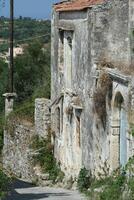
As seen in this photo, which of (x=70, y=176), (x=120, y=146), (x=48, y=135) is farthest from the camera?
(x=48, y=135)

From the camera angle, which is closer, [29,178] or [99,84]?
[99,84]

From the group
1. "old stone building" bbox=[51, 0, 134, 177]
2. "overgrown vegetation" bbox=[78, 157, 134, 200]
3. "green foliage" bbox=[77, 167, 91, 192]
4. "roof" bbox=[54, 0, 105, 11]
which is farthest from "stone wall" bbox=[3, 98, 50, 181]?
"overgrown vegetation" bbox=[78, 157, 134, 200]

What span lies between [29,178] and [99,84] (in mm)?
8304

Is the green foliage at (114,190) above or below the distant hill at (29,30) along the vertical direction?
below

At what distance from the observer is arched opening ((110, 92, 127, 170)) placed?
56.2 ft

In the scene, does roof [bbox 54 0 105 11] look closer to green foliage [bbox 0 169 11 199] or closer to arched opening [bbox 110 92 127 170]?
arched opening [bbox 110 92 127 170]

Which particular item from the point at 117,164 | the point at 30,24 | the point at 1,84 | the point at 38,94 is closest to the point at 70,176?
the point at 117,164

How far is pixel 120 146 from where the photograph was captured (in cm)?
1748

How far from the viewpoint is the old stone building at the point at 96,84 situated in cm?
1731

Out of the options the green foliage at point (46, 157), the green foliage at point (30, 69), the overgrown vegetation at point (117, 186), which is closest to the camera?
→ the overgrown vegetation at point (117, 186)

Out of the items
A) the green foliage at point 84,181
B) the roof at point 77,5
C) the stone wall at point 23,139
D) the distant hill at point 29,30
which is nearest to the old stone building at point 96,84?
the roof at point 77,5

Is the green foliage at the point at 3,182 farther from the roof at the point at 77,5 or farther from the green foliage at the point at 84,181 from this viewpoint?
the roof at the point at 77,5

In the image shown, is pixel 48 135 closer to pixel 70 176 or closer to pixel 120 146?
pixel 70 176

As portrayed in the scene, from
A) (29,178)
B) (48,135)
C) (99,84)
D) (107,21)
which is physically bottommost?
(29,178)
